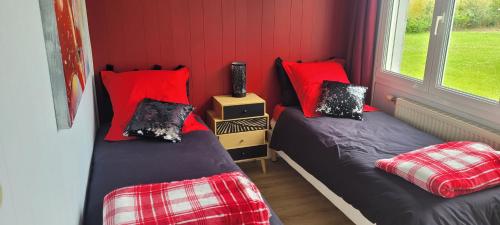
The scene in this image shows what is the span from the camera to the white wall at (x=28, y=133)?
0.67 meters

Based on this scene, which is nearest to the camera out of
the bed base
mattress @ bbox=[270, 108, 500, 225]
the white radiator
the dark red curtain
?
mattress @ bbox=[270, 108, 500, 225]

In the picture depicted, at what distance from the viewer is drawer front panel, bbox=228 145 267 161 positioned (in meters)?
2.94

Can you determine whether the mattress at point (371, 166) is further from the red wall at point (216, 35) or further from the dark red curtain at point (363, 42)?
the red wall at point (216, 35)

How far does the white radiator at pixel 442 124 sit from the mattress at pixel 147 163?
4.91ft

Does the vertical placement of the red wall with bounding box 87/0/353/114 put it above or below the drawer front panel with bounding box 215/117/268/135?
above

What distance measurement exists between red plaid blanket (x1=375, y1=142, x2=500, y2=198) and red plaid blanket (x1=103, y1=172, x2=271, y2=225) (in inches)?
31.9

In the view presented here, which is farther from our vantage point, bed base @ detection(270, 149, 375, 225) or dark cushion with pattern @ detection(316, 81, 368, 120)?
dark cushion with pattern @ detection(316, 81, 368, 120)

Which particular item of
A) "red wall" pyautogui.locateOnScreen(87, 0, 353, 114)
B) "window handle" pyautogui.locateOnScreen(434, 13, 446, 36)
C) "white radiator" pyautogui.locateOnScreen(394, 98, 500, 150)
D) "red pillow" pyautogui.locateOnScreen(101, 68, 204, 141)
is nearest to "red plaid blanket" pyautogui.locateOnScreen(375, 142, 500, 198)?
"white radiator" pyautogui.locateOnScreen(394, 98, 500, 150)

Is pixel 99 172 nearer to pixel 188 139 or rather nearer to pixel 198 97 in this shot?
pixel 188 139

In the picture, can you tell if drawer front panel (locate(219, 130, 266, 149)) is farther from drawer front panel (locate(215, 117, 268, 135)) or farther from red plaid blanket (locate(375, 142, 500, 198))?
red plaid blanket (locate(375, 142, 500, 198))

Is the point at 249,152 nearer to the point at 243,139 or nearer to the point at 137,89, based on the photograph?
the point at 243,139

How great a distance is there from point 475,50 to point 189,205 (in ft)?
7.02

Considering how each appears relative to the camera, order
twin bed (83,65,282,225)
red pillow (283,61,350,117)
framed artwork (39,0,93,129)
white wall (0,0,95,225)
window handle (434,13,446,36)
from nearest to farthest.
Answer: white wall (0,0,95,225) < framed artwork (39,0,93,129) < twin bed (83,65,282,225) < window handle (434,13,446,36) < red pillow (283,61,350,117)

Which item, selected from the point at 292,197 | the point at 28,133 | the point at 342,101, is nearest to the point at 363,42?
the point at 342,101
